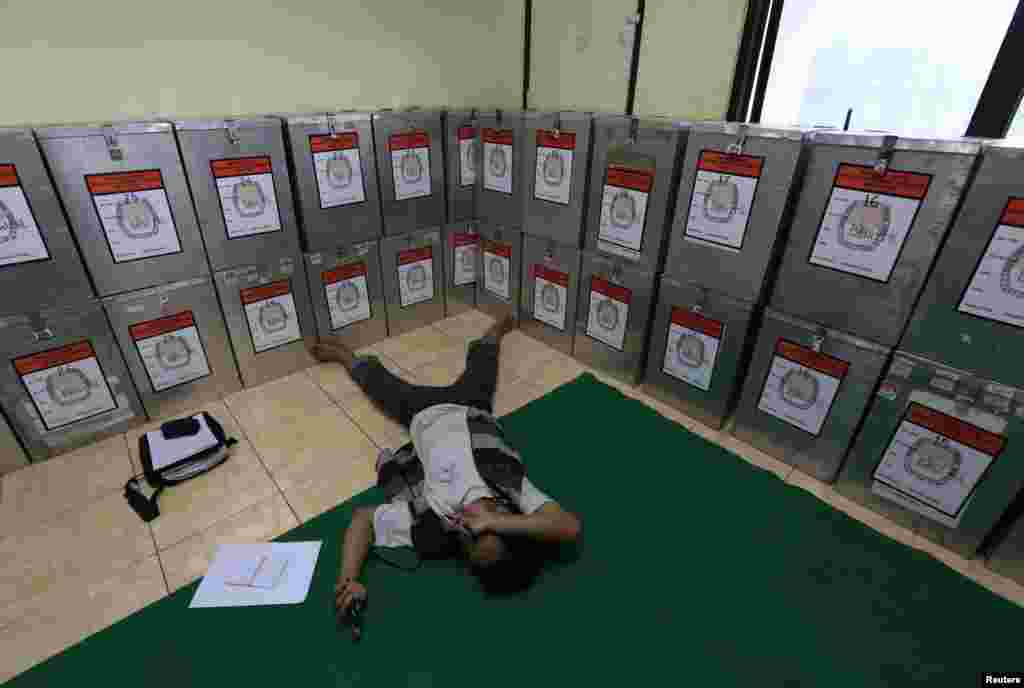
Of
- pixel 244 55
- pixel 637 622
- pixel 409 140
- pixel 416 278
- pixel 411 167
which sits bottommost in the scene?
pixel 637 622

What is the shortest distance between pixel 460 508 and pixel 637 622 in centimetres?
60

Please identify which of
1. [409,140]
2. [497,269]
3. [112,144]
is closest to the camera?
[112,144]

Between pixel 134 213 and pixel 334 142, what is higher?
pixel 334 142

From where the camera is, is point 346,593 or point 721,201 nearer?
point 346,593

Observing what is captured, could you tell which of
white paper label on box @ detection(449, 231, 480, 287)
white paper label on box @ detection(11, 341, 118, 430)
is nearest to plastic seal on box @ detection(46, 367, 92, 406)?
white paper label on box @ detection(11, 341, 118, 430)

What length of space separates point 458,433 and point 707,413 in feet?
3.66

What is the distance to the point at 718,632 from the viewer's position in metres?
1.38

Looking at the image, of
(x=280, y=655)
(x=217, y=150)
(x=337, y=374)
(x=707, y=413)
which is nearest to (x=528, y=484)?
(x=280, y=655)

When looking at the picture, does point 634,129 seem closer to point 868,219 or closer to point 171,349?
point 868,219

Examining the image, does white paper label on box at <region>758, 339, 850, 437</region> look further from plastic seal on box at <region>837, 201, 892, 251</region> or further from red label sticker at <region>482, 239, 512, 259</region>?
red label sticker at <region>482, 239, 512, 259</region>

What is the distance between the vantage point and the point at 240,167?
6.62ft

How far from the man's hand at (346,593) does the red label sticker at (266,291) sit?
1.37 metres

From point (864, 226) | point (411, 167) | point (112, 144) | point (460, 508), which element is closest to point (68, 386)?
point (112, 144)

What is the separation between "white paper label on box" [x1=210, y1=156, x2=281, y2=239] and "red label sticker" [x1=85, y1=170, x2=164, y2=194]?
201mm
